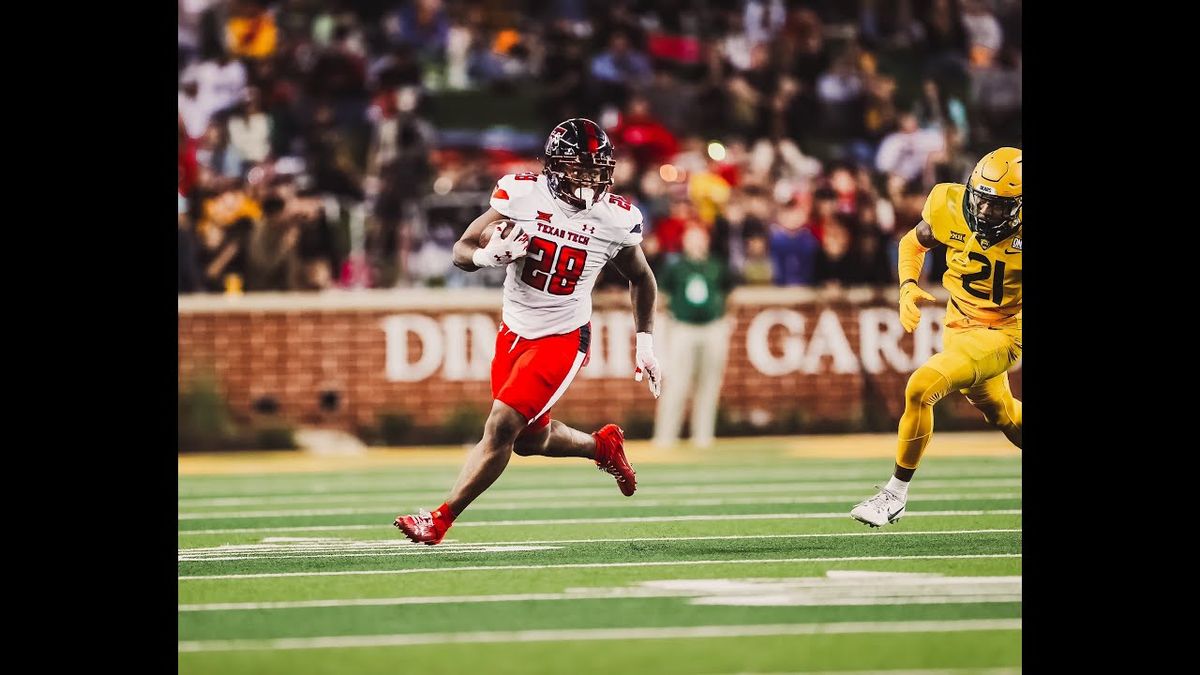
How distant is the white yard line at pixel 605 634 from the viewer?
5836 millimetres

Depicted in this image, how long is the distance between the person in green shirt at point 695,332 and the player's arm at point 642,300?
6.81 meters

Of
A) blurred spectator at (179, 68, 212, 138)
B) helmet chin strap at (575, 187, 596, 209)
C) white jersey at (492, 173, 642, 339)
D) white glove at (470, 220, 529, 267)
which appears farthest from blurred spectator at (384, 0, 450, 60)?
white glove at (470, 220, 529, 267)

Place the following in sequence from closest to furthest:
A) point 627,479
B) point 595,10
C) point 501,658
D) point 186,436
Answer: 1. point 501,658
2. point 627,479
3. point 186,436
4. point 595,10

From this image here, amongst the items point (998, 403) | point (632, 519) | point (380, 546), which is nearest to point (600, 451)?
point (632, 519)

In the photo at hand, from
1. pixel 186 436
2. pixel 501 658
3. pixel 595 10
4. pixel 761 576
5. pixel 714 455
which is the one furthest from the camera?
pixel 595 10

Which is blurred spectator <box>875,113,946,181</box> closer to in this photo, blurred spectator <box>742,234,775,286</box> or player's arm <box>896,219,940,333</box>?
blurred spectator <box>742,234,775,286</box>

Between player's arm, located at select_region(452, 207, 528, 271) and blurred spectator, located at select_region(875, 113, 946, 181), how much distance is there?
33.1 ft

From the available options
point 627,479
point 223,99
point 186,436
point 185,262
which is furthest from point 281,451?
point 627,479

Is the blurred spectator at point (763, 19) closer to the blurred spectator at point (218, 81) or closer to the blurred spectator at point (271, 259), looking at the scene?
the blurred spectator at point (218, 81)

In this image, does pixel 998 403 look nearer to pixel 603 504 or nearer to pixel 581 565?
pixel 603 504

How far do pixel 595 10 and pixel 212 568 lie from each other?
504 inches

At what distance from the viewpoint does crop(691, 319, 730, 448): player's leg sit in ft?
51.9

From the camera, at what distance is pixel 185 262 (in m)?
16.3

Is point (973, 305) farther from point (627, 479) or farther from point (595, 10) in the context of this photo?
point (595, 10)
